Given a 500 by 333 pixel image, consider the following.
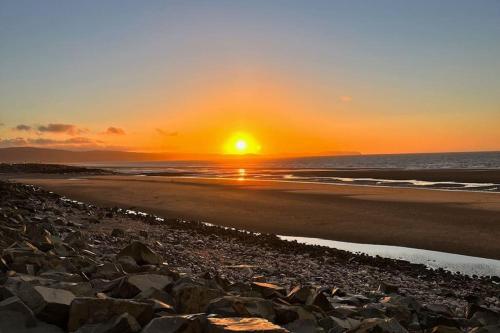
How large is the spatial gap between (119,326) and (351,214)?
1861cm

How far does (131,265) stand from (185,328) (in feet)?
13.8

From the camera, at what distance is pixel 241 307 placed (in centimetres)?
528

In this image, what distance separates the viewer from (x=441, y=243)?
1520 cm

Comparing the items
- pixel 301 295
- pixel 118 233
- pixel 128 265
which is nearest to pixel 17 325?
pixel 128 265

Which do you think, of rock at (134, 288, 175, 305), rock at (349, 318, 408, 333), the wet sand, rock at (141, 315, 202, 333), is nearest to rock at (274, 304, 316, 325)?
rock at (349, 318, 408, 333)

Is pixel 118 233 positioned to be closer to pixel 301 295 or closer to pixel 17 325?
pixel 301 295

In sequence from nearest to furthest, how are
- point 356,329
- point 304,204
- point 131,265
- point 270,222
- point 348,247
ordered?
point 356,329 → point 131,265 → point 348,247 → point 270,222 → point 304,204

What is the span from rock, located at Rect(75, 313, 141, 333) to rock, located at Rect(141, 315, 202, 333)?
0.73 ft

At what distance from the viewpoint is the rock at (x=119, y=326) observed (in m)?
4.38

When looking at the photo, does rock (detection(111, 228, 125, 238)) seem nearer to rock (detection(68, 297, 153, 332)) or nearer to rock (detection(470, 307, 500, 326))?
rock (detection(68, 297, 153, 332))

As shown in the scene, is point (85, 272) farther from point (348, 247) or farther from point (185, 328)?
point (348, 247)

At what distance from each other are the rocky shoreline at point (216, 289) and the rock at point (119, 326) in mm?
11

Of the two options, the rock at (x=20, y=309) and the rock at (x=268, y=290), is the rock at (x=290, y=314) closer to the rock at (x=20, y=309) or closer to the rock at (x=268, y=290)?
the rock at (x=268, y=290)

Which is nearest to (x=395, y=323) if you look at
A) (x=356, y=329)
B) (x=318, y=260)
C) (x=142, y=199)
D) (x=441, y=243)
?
(x=356, y=329)
